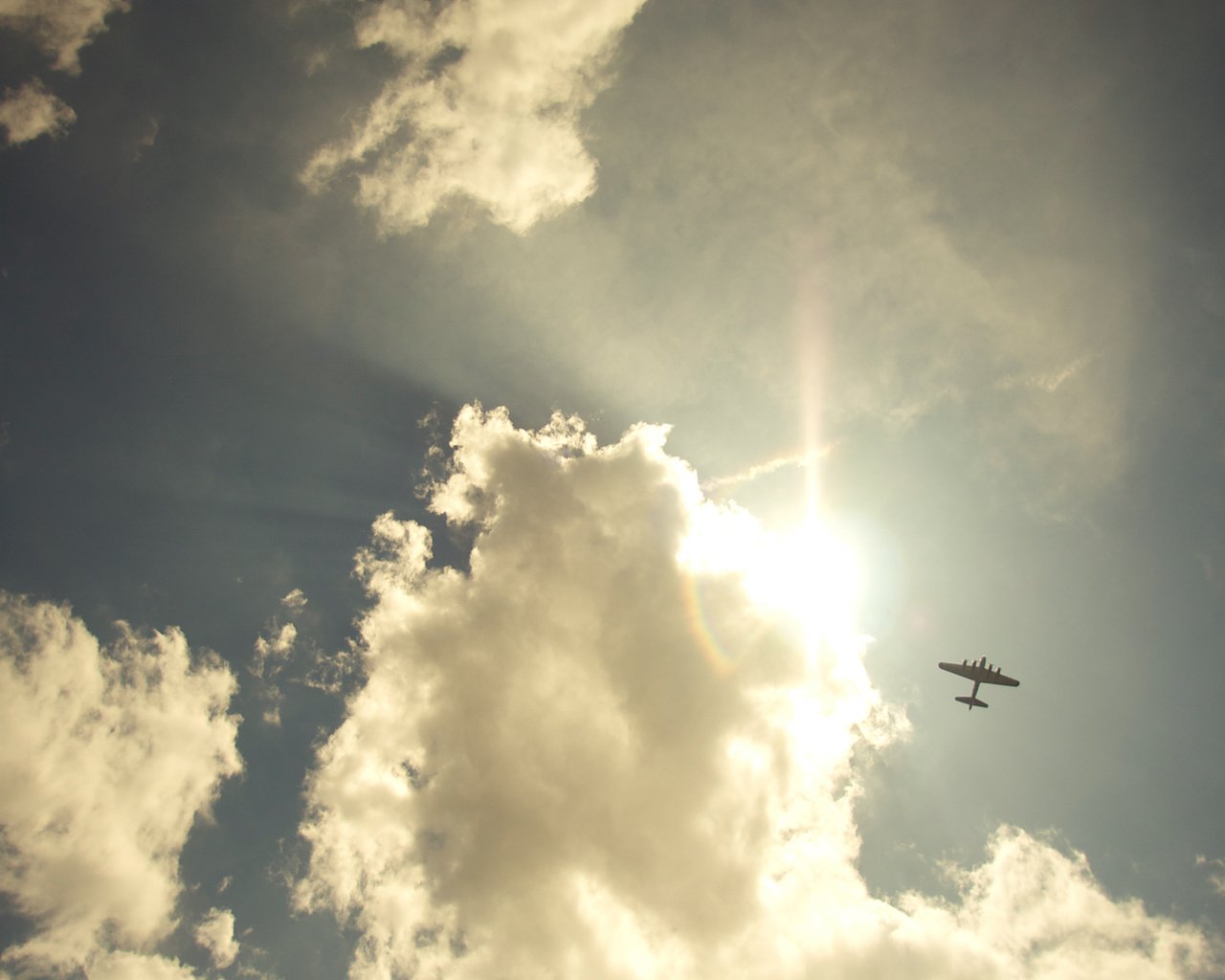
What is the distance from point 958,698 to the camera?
75.6 m
